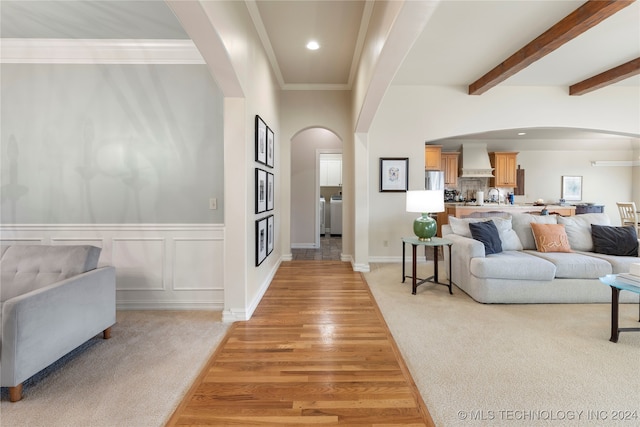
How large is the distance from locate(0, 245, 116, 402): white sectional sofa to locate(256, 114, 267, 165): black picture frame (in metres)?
1.74

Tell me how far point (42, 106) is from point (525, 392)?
4761mm

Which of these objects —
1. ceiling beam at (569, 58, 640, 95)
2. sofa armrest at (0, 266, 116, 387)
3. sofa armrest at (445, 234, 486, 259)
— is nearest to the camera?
sofa armrest at (0, 266, 116, 387)

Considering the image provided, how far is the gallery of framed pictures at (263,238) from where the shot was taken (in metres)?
3.18

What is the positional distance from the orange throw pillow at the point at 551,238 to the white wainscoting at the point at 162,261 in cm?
388

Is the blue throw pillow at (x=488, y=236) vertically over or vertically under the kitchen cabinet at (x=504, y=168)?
under

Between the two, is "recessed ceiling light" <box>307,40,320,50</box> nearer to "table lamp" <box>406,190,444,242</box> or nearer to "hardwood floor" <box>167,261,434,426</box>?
"table lamp" <box>406,190,444,242</box>

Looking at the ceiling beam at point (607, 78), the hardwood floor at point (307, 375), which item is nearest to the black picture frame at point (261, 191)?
the hardwood floor at point (307, 375)

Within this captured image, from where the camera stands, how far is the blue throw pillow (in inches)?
135

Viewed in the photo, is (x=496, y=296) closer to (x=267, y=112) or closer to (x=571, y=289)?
(x=571, y=289)

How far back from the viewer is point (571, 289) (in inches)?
122

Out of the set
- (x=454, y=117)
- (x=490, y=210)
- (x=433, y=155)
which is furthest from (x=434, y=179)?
(x=454, y=117)

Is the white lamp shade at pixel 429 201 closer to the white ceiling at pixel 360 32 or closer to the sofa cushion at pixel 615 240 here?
the white ceiling at pixel 360 32

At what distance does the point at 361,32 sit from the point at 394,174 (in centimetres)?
243

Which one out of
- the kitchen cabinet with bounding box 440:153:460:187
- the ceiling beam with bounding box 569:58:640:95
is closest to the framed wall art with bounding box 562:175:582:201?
the kitchen cabinet with bounding box 440:153:460:187
